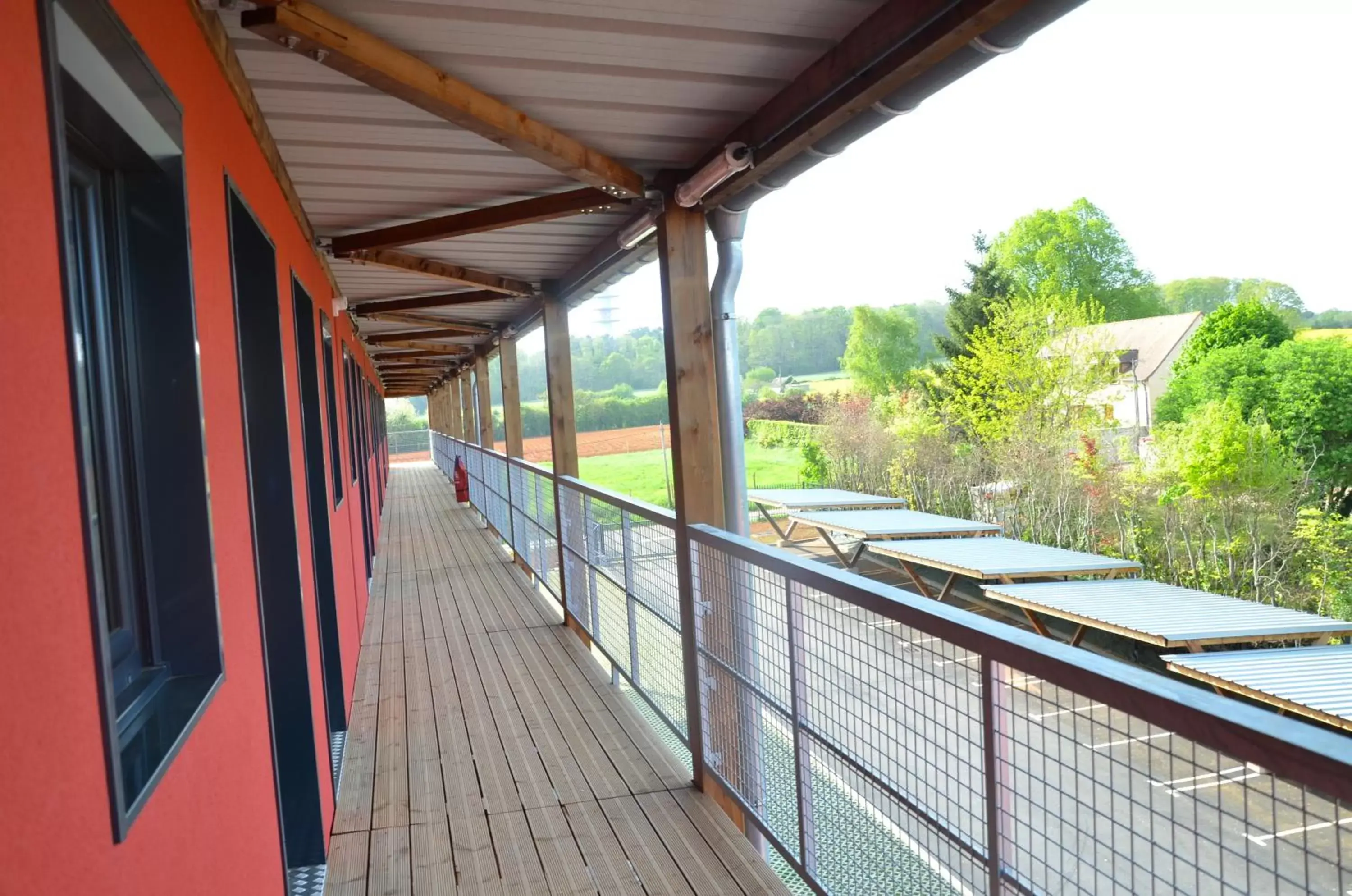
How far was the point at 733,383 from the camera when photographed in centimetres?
334

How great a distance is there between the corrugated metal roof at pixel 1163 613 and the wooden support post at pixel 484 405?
604 cm

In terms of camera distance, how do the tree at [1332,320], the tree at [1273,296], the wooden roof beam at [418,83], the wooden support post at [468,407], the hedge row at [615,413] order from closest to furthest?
the wooden roof beam at [418,83] → the wooden support post at [468,407] → the tree at [1273,296] → the tree at [1332,320] → the hedge row at [615,413]

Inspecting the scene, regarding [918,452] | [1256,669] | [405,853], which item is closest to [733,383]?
[405,853]

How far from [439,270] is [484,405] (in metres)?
6.26

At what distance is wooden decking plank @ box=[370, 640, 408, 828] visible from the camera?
3.06 meters

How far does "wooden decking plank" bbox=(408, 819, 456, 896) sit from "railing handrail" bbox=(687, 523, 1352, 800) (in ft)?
4.94

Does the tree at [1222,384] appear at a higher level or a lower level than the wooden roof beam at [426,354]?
lower

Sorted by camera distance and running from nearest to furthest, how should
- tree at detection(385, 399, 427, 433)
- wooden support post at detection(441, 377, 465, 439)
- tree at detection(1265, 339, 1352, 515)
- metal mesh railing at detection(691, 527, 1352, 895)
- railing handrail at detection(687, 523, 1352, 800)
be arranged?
railing handrail at detection(687, 523, 1352, 800) < metal mesh railing at detection(691, 527, 1352, 895) < wooden support post at detection(441, 377, 465, 439) < tree at detection(1265, 339, 1352, 515) < tree at detection(385, 399, 427, 433)

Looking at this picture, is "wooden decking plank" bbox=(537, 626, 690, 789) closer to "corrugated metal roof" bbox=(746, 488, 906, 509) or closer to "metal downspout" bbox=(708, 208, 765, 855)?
"metal downspout" bbox=(708, 208, 765, 855)

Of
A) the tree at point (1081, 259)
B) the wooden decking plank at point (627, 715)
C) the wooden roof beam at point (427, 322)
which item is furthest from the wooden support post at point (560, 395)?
the tree at point (1081, 259)

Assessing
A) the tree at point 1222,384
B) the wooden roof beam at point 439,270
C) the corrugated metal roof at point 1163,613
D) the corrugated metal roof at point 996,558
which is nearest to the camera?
the wooden roof beam at point 439,270

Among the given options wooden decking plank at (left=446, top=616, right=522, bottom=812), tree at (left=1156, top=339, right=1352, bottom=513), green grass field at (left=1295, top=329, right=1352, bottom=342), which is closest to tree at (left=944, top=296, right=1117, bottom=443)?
tree at (left=1156, top=339, right=1352, bottom=513)

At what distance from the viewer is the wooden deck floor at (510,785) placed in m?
2.62

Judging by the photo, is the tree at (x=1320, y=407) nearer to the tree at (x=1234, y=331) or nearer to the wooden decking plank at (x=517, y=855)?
the tree at (x=1234, y=331)
